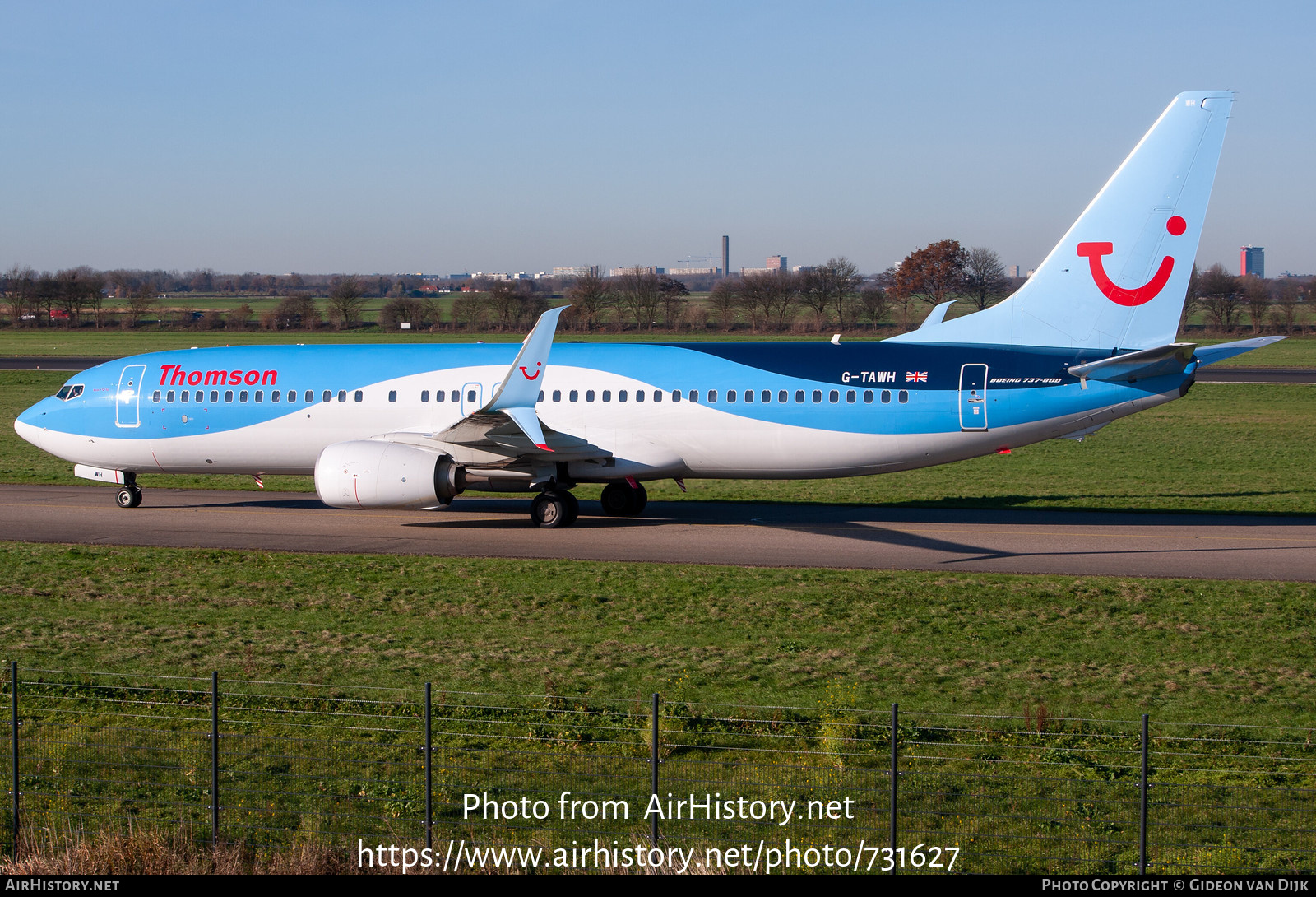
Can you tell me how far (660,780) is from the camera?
12656 millimetres

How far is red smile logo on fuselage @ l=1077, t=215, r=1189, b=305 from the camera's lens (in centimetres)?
2644

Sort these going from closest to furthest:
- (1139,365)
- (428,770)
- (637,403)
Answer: (428,770) → (1139,365) → (637,403)

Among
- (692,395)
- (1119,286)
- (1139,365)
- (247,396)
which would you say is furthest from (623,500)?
(1119,286)

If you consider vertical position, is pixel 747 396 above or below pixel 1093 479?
above

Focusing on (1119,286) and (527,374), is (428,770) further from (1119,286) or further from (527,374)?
(1119,286)

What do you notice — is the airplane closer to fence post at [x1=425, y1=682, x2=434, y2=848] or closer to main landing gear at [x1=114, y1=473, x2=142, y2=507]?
main landing gear at [x1=114, y1=473, x2=142, y2=507]

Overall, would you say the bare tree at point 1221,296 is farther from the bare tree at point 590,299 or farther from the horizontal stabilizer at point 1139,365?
the horizontal stabilizer at point 1139,365

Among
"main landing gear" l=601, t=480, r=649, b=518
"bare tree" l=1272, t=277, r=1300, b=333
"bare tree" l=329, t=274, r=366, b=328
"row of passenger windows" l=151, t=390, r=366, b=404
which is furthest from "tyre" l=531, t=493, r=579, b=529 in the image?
"bare tree" l=329, t=274, r=366, b=328

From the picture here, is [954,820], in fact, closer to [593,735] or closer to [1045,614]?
[593,735]

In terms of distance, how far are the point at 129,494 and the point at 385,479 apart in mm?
9638

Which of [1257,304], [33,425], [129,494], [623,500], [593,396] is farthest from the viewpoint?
[1257,304]

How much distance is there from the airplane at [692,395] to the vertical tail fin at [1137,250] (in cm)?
4

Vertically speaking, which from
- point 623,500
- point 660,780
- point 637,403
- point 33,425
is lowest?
point 660,780

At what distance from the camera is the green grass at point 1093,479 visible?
3284 centimetres
